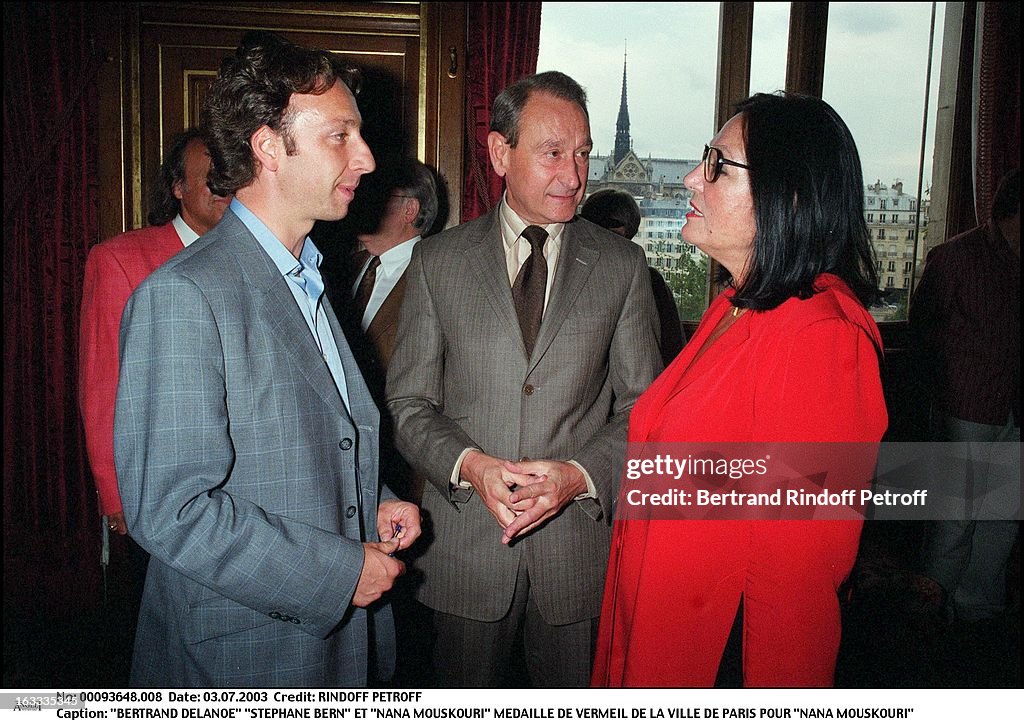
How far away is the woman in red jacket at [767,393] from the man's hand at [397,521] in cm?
43

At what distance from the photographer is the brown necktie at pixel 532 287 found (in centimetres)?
183

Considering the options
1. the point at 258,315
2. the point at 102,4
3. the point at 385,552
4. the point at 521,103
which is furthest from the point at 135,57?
the point at 385,552

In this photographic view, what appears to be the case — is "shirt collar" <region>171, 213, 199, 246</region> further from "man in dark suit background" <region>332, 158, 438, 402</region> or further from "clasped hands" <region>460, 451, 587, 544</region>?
"clasped hands" <region>460, 451, 587, 544</region>

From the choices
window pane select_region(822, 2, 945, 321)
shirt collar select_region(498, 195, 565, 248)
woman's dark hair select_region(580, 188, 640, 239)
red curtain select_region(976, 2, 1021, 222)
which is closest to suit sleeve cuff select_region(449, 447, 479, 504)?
shirt collar select_region(498, 195, 565, 248)

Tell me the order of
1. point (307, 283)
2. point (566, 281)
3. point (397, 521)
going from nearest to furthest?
point (307, 283) → point (397, 521) → point (566, 281)

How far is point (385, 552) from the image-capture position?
53.9 inches

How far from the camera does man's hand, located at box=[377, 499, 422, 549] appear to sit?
61.0 inches

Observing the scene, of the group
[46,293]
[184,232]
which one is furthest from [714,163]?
[46,293]

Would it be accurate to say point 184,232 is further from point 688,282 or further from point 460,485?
point 688,282

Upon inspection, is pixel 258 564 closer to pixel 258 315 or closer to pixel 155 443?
pixel 155 443

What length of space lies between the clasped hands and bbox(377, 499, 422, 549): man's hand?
18 cm

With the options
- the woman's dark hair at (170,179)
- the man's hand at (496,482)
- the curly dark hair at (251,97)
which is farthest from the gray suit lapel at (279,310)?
the woman's dark hair at (170,179)

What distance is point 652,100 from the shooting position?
387cm

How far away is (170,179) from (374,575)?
1916mm
